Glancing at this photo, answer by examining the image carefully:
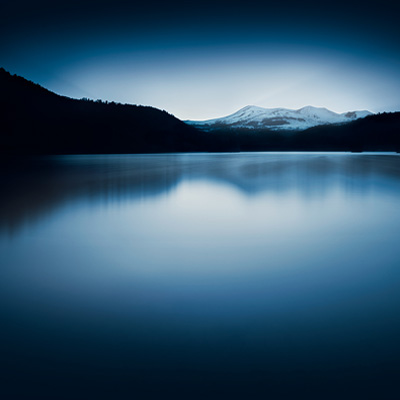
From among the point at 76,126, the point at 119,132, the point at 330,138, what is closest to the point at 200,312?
the point at 76,126

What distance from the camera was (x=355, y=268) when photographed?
349 cm

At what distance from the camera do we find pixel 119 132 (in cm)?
12825

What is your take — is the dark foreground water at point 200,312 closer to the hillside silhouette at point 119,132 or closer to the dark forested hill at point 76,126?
the hillside silhouette at point 119,132

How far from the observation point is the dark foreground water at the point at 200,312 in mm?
1798

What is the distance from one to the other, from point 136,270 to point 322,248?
2.34 m

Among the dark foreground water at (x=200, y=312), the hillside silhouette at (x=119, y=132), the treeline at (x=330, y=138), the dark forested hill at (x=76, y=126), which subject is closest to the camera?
the dark foreground water at (x=200, y=312)

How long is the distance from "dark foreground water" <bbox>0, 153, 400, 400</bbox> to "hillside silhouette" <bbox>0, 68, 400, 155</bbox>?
86.4 metres

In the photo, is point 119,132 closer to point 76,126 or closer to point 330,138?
point 76,126

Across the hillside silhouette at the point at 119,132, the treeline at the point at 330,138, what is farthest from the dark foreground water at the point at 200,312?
the treeline at the point at 330,138

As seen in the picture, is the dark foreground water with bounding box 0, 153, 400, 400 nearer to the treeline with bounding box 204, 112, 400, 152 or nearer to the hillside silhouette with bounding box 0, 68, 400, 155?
the hillside silhouette with bounding box 0, 68, 400, 155

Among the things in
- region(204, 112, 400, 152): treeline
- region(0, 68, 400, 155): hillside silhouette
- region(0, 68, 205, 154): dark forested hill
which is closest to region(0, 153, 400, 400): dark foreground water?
region(0, 68, 400, 155): hillside silhouette

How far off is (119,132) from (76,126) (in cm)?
1661

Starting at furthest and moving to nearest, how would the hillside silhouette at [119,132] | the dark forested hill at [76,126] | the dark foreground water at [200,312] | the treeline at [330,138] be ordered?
1. the treeline at [330,138]
2. the hillside silhouette at [119,132]
3. the dark forested hill at [76,126]
4. the dark foreground water at [200,312]

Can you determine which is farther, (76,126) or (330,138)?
(330,138)
